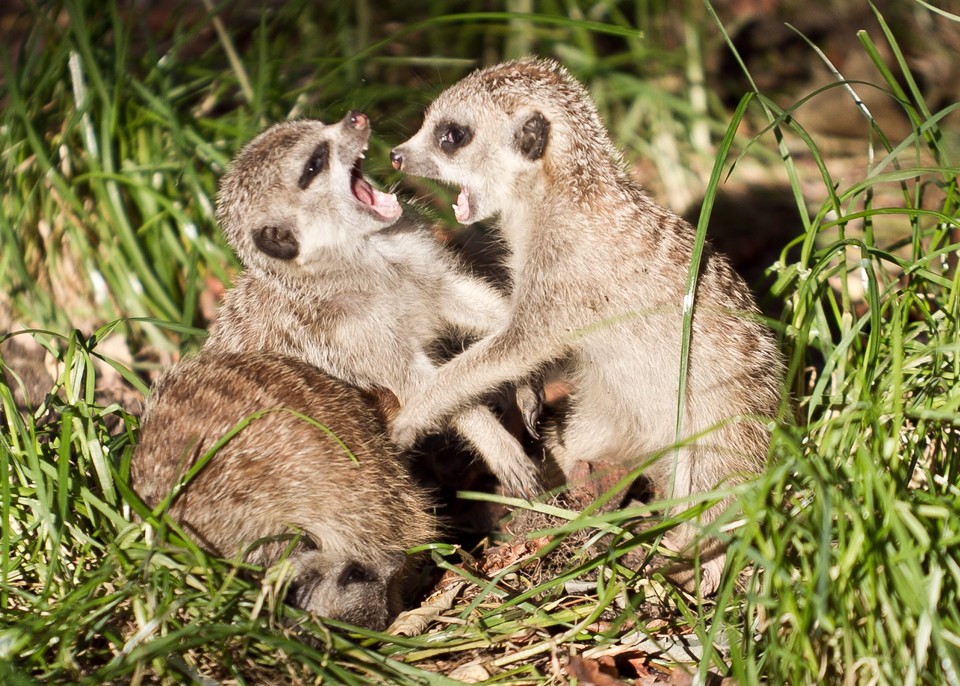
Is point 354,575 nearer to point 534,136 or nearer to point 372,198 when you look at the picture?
point 372,198

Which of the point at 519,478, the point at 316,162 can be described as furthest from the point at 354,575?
the point at 316,162

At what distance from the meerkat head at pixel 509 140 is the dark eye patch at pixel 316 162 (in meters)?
0.28

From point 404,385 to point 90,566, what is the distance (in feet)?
4.60

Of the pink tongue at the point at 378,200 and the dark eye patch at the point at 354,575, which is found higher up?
the pink tongue at the point at 378,200

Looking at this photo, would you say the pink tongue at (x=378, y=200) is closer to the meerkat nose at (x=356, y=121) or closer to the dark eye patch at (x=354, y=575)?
the meerkat nose at (x=356, y=121)

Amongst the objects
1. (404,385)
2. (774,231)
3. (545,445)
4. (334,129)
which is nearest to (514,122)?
(334,129)

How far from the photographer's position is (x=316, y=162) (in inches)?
155

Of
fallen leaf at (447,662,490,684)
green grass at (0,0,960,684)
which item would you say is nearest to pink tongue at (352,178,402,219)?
green grass at (0,0,960,684)

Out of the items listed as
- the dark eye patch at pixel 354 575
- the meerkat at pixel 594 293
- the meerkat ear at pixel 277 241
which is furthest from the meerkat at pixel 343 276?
the dark eye patch at pixel 354 575

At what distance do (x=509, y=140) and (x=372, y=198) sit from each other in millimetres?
641

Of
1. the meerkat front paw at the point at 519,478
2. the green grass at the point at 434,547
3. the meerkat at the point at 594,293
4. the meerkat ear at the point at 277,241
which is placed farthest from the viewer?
the meerkat front paw at the point at 519,478

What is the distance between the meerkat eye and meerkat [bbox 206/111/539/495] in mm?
304

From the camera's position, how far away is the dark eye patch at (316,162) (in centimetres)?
392

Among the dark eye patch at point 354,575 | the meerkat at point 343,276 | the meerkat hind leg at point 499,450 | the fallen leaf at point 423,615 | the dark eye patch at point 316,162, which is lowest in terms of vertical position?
the fallen leaf at point 423,615
